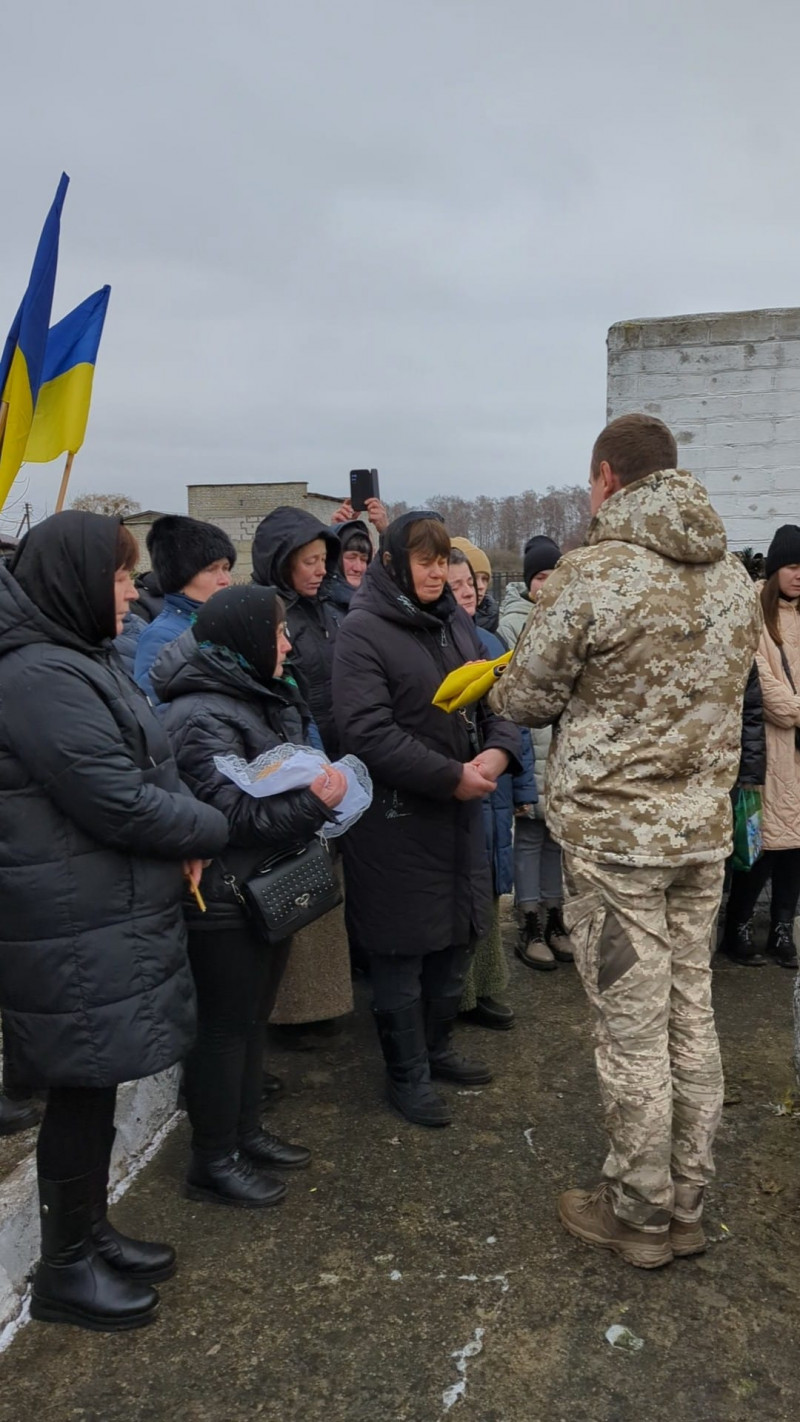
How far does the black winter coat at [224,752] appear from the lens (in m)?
2.68

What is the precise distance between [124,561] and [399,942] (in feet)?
4.92

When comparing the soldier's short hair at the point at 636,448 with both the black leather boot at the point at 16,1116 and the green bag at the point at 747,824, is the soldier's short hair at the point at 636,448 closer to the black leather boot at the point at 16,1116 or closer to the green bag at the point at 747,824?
the green bag at the point at 747,824

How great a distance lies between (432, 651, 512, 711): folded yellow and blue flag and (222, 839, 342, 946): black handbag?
0.64 metres

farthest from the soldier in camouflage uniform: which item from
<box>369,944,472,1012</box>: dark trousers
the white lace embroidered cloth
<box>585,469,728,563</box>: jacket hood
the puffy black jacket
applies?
the puffy black jacket

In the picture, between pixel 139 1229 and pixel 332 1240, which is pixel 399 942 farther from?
pixel 139 1229

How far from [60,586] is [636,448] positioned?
1453 mm

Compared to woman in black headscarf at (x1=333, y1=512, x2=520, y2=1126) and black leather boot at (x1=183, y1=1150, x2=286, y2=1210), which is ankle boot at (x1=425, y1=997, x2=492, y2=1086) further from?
black leather boot at (x1=183, y1=1150, x2=286, y2=1210)

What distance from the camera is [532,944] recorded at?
4766 millimetres

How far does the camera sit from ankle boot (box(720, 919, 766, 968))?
4.71 m

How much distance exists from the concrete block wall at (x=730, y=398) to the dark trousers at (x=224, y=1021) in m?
3.86

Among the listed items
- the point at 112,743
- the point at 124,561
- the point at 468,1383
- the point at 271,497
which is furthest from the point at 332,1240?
the point at 271,497

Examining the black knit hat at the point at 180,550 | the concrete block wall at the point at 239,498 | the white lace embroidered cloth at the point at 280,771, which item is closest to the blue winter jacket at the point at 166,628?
the black knit hat at the point at 180,550

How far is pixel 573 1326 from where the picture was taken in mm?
2383

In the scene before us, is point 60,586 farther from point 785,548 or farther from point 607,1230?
point 785,548
